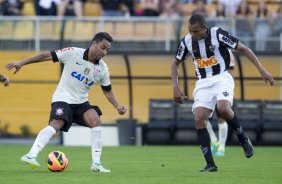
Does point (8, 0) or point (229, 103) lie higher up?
point (8, 0)

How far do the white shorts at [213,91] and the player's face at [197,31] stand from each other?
2.23ft

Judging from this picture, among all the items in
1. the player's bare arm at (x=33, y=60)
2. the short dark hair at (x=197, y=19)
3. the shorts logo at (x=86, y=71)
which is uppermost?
the short dark hair at (x=197, y=19)

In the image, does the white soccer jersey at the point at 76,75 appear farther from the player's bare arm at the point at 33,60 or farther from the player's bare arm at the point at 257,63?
the player's bare arm at the point at 257,63

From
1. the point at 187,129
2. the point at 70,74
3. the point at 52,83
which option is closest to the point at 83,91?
the point at 70,74

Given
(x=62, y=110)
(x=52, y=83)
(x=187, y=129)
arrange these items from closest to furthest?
(x=62, y=110) → (x=187, y=129) → (x=52, y=83)

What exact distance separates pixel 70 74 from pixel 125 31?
12122 millimetres

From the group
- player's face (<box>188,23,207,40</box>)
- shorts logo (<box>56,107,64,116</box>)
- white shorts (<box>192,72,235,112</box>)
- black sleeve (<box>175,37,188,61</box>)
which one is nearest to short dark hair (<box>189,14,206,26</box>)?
player's face (<box>188,23,207,40</box>)

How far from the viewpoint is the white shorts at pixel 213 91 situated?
42.8 feet

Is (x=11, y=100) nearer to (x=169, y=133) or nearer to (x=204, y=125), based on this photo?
(x=169, y=133)

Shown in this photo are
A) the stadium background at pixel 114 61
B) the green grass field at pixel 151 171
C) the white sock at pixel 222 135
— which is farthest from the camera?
the stadium background at pixel 114 61

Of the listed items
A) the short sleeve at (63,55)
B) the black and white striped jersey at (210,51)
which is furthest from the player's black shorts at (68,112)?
the black and white striped jersey at (210,51)

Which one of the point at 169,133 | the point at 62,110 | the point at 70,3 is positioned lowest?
the point at 169,133

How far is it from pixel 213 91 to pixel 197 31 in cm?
98

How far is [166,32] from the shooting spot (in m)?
24.6
